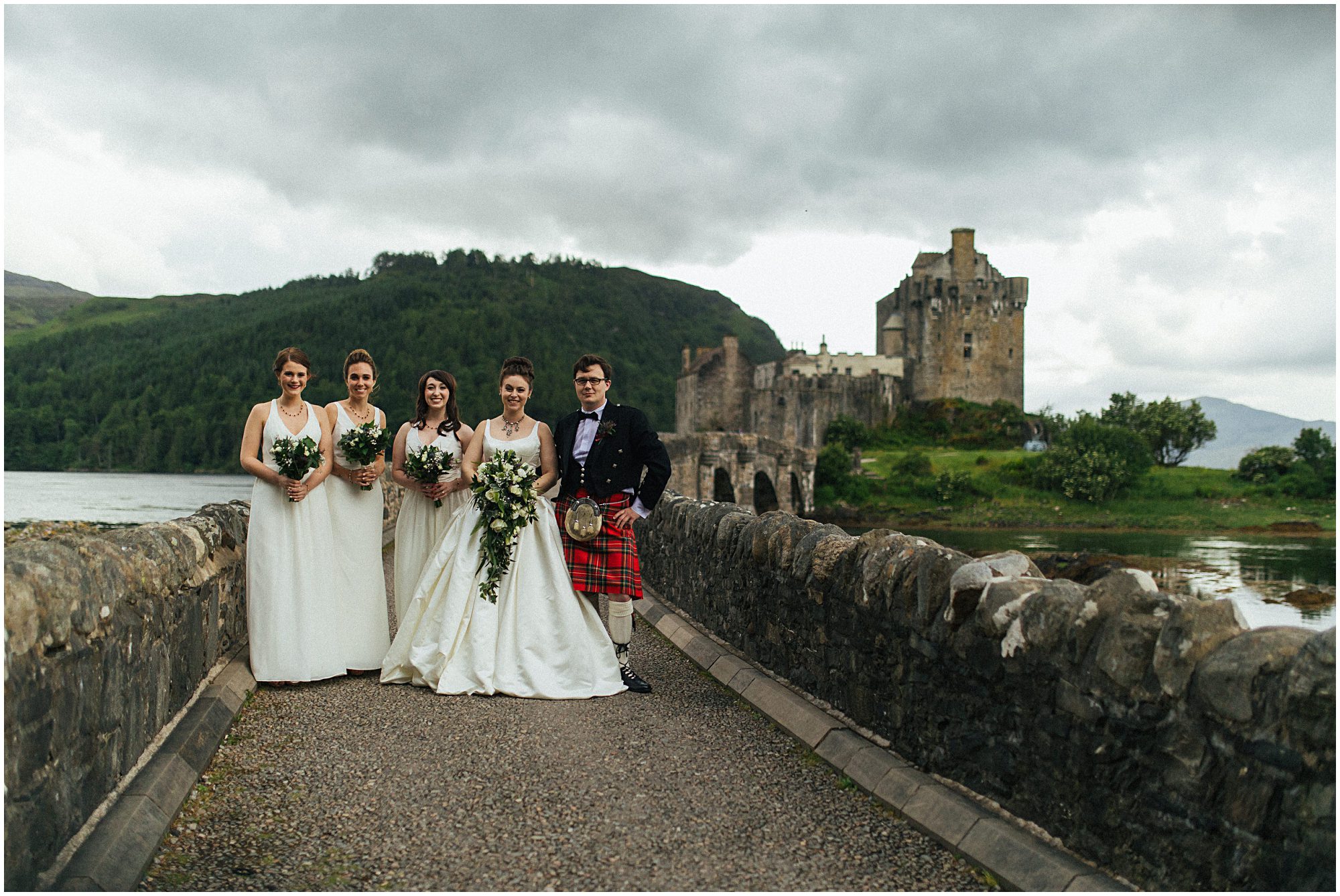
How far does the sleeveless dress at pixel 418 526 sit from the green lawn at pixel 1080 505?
45.5 m

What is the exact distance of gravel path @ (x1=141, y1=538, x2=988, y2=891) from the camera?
3.00m

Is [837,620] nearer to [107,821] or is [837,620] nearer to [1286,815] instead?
[1286,815]

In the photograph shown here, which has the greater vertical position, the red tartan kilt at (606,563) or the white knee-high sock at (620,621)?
the red tartan kilt at (606,563)

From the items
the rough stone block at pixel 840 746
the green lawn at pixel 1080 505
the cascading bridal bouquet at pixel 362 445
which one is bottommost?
the green lawn at pixel 1080 505

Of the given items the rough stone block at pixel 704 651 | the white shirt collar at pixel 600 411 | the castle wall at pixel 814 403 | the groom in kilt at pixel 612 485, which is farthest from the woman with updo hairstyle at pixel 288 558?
the castle wall at pixel 814 403

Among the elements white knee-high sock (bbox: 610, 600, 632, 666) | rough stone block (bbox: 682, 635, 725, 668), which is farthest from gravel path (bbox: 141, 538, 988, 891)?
rough stone block (bbox: 682, 635, 725, 668)

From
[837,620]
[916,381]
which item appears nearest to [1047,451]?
[916,381]

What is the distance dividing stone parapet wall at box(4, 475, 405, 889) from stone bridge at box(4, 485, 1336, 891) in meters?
0.01

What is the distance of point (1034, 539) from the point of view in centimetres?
4378

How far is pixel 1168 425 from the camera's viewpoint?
67438 millimetres

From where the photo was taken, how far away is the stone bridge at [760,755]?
252 centimetres

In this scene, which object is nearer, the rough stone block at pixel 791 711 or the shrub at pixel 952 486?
the rough stone block at pixel 791 711

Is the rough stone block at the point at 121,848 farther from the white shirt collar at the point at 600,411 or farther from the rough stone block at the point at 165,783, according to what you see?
the white shirt collar at the point at 600,411

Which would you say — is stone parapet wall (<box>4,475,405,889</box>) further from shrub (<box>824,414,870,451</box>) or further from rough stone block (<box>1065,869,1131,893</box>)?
shrub (<box>824,414,870,451</box>)
